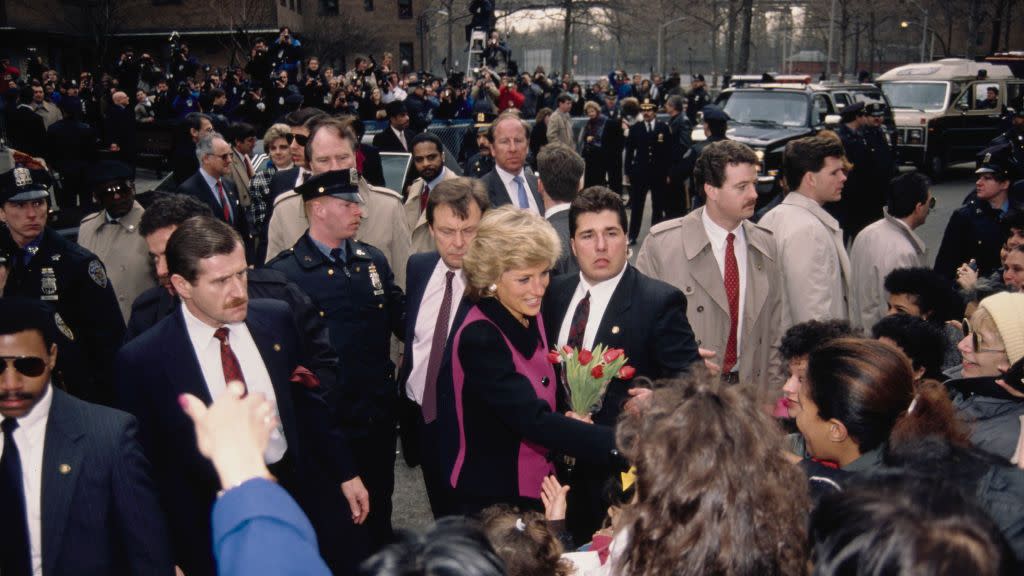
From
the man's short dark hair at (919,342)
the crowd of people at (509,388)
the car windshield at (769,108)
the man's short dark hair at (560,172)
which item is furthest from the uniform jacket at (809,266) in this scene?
the car windshield at (769,108)

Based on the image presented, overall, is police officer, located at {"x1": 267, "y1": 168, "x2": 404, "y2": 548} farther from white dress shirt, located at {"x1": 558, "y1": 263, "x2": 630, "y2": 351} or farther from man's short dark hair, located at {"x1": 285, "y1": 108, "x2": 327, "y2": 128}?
man's short dark hair, located at {"x1": 285, "y1": 108, "x2": 327, "y2": 128}

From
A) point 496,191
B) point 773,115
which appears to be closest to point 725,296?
point 496,191

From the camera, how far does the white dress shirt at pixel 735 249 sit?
15.9ft

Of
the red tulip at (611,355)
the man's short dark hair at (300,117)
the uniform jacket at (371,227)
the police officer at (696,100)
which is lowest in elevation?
the red tulip at (611,355)

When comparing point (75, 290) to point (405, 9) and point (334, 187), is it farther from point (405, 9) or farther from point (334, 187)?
point (405, 9)

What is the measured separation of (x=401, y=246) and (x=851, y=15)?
60240 mm

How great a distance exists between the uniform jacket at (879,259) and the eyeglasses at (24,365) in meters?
4.89

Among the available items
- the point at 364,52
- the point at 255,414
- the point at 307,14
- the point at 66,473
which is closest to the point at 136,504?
the point at 66,473

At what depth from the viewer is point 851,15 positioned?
2297 inches

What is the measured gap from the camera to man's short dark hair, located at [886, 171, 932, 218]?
20.7ft

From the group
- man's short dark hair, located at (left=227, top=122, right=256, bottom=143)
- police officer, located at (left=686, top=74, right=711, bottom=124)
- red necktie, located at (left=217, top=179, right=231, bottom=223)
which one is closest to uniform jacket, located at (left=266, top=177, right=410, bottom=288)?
red necktie, located at (left=217, top=179, right=231, bottom=223)

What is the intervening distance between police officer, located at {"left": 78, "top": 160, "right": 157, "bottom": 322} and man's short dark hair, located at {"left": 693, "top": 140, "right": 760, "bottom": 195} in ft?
12.6

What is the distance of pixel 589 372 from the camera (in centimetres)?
350

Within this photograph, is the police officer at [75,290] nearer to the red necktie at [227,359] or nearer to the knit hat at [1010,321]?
the red necktie at [227,359]
